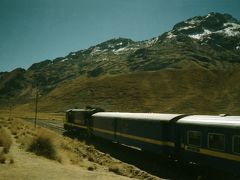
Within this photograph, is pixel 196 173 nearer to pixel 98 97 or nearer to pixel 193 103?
pixel 193 103

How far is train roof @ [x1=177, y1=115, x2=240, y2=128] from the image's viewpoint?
15.1 m

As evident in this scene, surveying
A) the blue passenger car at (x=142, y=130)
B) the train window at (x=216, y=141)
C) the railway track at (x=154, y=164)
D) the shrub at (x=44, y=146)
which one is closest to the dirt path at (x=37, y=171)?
the shrub at (x=44, y=146)

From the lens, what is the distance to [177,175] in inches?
747

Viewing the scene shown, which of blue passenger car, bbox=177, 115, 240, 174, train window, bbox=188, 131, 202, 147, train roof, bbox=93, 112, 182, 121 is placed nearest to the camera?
blue passenger car, bbox=177, 115, 240, 174

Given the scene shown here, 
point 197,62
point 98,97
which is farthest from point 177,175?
point 197,62

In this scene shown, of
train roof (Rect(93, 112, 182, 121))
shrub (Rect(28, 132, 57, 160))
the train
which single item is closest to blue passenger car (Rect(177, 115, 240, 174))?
the train

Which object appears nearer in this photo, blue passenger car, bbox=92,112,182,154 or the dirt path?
the dirt path

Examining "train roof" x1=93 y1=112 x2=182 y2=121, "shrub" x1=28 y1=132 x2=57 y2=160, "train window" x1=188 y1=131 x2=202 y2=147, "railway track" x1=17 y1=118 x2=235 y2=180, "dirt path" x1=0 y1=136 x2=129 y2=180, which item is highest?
"train roof" x1=93 y1=112 x2=182 y2=121

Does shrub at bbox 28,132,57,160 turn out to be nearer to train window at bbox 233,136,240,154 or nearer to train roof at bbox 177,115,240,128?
train roof at bbox 177,115,240,128

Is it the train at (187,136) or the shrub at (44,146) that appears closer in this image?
the train at (187,136)

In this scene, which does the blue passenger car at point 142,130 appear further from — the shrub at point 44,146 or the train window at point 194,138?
the shrub at point 44,146

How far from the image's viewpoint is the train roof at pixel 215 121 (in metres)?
15.1

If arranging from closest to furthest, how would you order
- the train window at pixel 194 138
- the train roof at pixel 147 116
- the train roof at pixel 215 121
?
the train roof at pixel 215 121 < the train window at pixel 194 138 < the train roof at pixel 147 116

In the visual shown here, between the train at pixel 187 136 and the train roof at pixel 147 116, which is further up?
the train roof at pixel 147 116
